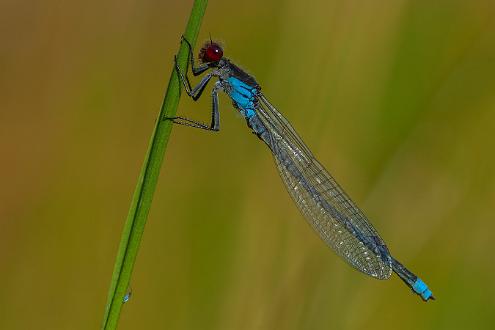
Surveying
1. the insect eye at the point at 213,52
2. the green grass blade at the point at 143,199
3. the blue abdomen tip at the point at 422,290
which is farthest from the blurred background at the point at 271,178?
the green grass blade at the point at 143,199

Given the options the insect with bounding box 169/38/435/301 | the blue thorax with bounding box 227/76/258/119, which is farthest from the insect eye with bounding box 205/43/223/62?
the blue thorax with bounding box 227/76/258/119

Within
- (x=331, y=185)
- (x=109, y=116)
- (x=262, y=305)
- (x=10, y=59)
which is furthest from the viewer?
(x=10, y=59)

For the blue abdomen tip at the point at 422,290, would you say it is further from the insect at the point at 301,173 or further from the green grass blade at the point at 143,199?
the green grass blade at the point at 143,199

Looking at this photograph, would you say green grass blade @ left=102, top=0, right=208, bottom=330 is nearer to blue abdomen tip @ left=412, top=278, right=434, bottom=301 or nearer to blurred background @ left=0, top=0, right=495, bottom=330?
blurred background @ left=0, top=0, right=495, bottom=330

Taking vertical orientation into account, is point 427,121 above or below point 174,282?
above

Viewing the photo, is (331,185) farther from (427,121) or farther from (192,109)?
(192,109)

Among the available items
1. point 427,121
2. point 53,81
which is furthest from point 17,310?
point 427,121
